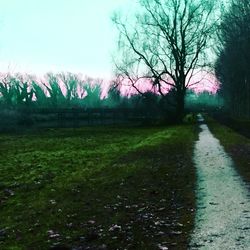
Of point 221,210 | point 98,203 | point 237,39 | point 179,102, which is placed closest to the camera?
point 221,210

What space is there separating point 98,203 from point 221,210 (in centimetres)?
345

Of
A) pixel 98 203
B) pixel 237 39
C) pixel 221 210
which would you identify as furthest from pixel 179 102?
pixel 221 210

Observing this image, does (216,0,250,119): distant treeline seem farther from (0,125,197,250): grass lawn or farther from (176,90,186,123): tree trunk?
(0,125,197,250): grass lawn

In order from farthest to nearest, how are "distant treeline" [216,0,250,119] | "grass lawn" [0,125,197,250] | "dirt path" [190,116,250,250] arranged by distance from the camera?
1. "distant treeline" [216,0,250,119]
2. "grass lawn" [0,125,197,250]
3. "dirt path" [190,116,250,250]

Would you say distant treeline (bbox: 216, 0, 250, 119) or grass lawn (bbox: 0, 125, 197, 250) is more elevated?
distant treeline (bbox: 216, 0, 250, 119)

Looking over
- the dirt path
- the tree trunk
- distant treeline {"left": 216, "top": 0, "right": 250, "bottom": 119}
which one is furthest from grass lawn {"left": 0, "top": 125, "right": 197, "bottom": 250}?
the tree trunk

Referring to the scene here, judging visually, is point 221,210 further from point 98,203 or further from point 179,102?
point 179,102

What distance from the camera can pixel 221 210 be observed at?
11.2 m

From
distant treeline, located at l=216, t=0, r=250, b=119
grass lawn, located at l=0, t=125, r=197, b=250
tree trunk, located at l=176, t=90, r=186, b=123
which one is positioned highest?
distant treeline, located at l=216, t=0, r=250, b=119

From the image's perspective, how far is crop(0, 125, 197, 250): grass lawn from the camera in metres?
9.37

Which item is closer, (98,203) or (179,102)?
(98,203)

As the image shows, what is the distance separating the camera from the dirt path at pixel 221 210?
870 centimetres

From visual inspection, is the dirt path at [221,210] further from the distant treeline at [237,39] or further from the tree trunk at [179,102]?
the tree trunk at [179,102]

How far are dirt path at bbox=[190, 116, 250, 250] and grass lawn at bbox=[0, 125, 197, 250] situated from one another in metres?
0.31
